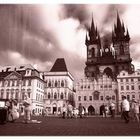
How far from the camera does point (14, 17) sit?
303 inches

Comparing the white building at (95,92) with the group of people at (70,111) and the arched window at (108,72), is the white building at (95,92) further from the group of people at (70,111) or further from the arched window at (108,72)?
the group of people at (70,111)

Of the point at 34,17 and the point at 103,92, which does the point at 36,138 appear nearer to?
the point at 34,17

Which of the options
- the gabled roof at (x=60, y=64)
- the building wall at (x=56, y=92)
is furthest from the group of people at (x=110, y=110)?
the building wall at (x=56, y=92)

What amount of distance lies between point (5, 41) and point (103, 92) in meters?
18.2

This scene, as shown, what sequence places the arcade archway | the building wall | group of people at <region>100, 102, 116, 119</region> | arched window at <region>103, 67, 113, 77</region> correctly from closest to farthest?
group of people at <region>100, 102, 116, 119</region>
the building wall
arched window at <region>103, 67, 113, 77</region>
the arcade archway

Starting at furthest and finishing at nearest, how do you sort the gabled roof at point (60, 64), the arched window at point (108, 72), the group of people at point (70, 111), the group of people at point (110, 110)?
the arched window at point (108, 72) → the group of people at point (70, 111) → the group of people at point (110, 110) → the gabled roof at point (60, 64)

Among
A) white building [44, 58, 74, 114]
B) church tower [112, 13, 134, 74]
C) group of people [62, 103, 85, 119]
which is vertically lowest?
group of people [62, 103, 85, 119]

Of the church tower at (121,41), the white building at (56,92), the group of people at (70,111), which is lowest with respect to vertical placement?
the group of people at (70,111)

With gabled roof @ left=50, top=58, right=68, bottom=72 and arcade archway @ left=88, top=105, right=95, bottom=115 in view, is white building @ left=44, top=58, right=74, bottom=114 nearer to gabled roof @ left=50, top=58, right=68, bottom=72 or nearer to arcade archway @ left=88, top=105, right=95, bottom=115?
arcade archway @ left=88, top=105, right=95, bottom=115

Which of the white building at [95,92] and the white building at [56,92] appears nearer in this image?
the white building at [56,92]

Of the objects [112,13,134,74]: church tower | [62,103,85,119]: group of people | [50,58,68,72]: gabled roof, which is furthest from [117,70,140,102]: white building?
[50,58,68,72]: gabled roof

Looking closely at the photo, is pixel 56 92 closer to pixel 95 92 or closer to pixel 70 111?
pixel 95 92
